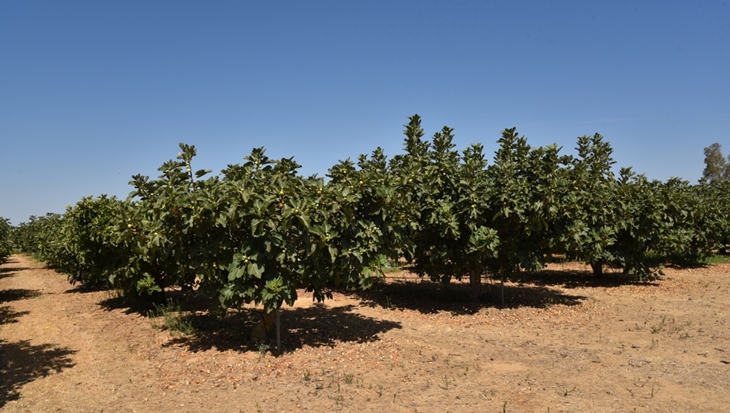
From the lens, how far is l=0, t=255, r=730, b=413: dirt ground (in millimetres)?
5836

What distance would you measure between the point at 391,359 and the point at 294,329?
2.37m

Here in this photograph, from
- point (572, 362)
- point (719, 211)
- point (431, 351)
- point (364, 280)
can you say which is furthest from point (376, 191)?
point (719, 211)

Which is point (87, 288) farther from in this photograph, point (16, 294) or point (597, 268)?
point (597, 268)

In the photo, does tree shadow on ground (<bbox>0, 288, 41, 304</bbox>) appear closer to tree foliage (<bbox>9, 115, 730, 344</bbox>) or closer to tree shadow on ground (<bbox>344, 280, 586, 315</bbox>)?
tree foliage (<bbox>9, 115, 730, 344</bbox>)

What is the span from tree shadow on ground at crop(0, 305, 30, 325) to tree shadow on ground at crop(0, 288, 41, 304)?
165 cm

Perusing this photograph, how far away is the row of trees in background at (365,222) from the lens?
686 centimetres

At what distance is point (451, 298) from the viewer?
12695 millimetres

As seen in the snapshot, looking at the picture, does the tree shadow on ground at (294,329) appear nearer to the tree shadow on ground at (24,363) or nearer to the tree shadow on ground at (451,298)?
the tree shadow on ground at (24,363)

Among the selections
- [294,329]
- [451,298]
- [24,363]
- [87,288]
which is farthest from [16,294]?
[451,298]

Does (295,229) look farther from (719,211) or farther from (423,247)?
(719,211)

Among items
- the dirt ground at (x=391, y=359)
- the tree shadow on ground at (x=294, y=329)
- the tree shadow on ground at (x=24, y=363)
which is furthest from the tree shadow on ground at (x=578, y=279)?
the tree shadow on ground at (x=24, y=363)

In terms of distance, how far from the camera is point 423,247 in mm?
11250

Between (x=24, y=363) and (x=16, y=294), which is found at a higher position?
(x=16, y=294)

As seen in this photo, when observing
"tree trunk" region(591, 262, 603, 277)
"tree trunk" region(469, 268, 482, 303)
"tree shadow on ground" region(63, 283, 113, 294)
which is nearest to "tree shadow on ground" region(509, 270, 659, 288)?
"tree trunk" region(591, 262, 603, 277)
